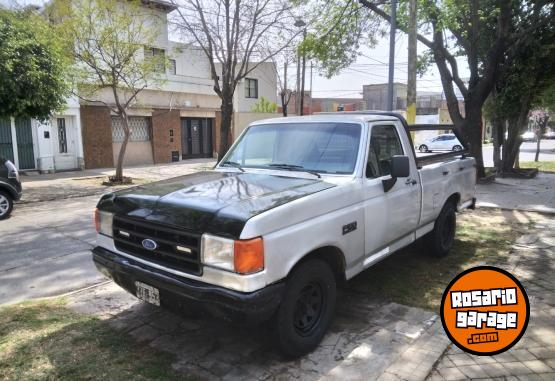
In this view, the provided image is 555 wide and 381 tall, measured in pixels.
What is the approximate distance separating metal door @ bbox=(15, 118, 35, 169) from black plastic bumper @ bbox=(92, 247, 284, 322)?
1597 cm

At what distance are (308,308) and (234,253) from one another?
1020 mm

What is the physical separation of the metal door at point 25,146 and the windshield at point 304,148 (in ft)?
49.4

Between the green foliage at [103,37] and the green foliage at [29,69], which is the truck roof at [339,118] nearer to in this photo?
the green foliage at [29,69]

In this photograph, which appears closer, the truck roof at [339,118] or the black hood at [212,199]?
the black hood at [212,199]

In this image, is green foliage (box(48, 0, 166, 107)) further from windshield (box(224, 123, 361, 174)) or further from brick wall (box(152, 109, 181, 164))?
windshield (box(224, 123, 361, 174))

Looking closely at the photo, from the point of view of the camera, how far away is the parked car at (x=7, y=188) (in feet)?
29.2

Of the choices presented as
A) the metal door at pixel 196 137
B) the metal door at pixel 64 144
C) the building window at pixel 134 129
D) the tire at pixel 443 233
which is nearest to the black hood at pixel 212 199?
the tire at pixel 443 233

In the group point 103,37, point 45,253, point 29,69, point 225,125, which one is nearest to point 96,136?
point 225,125

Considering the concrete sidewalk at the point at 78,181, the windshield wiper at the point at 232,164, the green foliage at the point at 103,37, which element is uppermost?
the green foliage at the point at 103,37

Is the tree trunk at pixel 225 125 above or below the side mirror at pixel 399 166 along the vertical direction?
above

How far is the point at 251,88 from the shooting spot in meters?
30.6

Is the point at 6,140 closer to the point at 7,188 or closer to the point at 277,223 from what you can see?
the point at 7,188

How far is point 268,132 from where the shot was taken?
4.73 metres

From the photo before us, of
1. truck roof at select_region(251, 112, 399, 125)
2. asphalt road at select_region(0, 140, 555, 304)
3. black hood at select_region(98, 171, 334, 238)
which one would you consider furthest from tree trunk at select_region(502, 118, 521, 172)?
black hood at select_region(98, 171, 334, 238)
